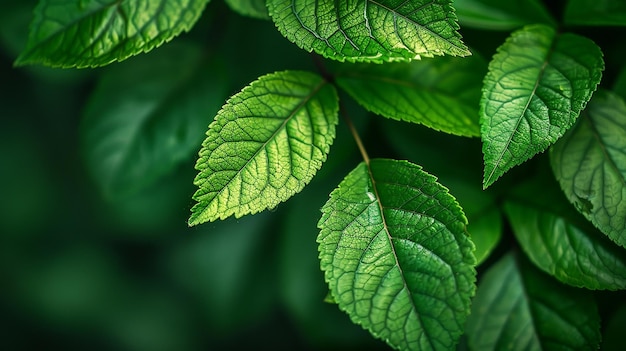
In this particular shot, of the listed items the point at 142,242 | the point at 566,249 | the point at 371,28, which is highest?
the point at 371,28

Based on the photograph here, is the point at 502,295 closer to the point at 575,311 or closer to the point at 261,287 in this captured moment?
the point at 575,311

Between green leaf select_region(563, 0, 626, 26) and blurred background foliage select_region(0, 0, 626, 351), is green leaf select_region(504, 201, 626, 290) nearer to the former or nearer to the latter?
blurred background foliage select_region(0, 0, 626, 351)

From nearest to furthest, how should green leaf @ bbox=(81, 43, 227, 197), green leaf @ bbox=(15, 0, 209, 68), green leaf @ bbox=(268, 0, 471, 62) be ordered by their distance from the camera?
green leaf @ bbox=(268, 0, 471, 62) < green leaf @ bbox=(15, 0, 209, 68) < green leaf @ bbox=(81, 43, 227, 197)

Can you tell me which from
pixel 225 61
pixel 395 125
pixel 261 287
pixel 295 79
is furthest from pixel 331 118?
pixel 261 287

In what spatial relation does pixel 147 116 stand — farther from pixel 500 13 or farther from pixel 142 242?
pixel 500 13

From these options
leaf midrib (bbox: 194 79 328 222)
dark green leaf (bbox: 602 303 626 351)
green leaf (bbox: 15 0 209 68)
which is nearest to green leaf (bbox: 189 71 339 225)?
leaf midrib (bbox: 194 79 328 222)

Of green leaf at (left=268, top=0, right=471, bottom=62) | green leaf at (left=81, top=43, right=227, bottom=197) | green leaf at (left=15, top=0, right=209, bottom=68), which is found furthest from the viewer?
green leaf at (left=81, top=43, right=227, bottom=197)

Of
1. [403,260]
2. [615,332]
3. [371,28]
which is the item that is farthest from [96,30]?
[615,332]

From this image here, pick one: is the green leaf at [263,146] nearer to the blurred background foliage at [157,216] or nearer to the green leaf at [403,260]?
the green leaf at [403,260]
